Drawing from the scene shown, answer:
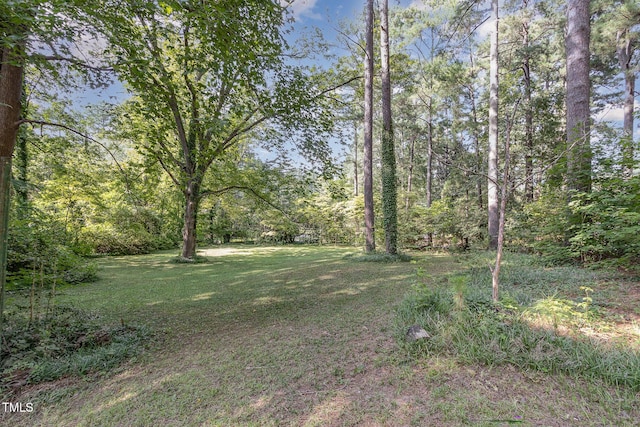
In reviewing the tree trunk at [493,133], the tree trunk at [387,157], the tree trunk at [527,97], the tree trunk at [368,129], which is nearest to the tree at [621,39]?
the tree trunk at [527,97]

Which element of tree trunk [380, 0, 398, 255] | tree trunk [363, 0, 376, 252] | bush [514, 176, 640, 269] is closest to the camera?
bush [514, 176, 640, 269]

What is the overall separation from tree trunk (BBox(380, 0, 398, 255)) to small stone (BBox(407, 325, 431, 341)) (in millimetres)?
6578

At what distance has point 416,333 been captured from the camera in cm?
254

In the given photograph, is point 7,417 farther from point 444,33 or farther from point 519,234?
point 444,33

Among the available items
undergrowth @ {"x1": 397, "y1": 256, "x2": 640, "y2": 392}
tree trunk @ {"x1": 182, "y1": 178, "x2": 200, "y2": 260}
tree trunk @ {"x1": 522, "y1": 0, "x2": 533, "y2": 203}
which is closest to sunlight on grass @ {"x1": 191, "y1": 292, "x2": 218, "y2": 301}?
undergrowth @ {"x1": 397, "y1": 256, "x2": 640, "y2": 392}

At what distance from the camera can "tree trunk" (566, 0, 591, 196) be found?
16.8 feet

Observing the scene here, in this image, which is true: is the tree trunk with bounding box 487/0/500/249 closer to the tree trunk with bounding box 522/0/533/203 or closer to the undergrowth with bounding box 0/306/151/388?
the tree trunk with bounding box 522/0/533/203

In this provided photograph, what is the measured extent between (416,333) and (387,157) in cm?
753

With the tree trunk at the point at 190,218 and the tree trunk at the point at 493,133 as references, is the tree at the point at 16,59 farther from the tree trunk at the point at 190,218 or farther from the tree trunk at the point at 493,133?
the tree trunk at the point at 493,133

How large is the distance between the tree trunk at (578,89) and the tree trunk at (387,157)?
460cm

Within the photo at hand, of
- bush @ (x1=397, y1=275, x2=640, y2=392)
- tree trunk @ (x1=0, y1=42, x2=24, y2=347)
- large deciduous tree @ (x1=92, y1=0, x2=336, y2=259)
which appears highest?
large deciduous tree @ (x1=92, y1=0, x2=336, y2=259)

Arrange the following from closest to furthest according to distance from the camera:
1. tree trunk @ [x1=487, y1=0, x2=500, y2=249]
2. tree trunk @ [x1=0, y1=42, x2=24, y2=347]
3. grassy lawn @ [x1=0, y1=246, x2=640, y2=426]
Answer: grassy lawn @ [x1=0, y1=246, x2=640, y2=426] → tree trunk @ [x1=0, y1=42, x2=24, y2=347] → tree trunk @ [x1=487, y1=0, x2=500, y2=249]

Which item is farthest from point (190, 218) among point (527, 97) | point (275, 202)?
point (527, 97)

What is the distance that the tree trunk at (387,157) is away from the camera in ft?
29.9
